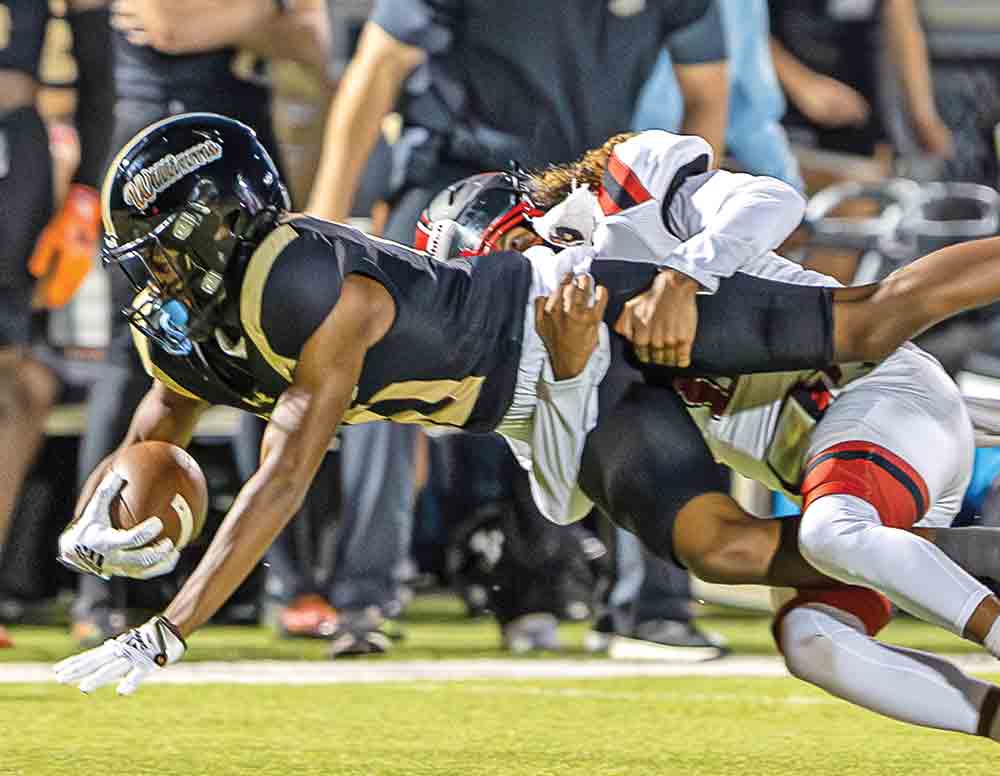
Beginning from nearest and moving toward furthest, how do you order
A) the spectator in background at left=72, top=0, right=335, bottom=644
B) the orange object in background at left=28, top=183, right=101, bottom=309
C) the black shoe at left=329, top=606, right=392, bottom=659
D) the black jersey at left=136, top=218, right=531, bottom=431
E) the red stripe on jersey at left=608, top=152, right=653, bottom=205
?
1. the black jersey at left=136, top=218, right=531, bottom=431
2. the red stripe on jersey at left=608, top=152, right=653, bottom=205
3. the black shoe at left=329, top=606, right=392, bottom=659
4. the spectator in background at left=72, top=0, right=335, bottom=644
5. the orange object in background at left=28, top=183, right=101, bottom=309

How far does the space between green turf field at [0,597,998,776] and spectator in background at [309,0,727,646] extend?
2.65ft

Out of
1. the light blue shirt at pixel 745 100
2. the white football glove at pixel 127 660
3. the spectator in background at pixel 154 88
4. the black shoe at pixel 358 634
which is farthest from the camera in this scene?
the light blue shirt at pixel 745 100

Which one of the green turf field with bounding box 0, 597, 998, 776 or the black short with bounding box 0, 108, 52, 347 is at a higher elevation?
the black short with bounding box 0, 108, 52, 347

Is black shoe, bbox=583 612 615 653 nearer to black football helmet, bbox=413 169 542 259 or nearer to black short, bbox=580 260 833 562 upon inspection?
black football helmet, bbox=413 169 542 259

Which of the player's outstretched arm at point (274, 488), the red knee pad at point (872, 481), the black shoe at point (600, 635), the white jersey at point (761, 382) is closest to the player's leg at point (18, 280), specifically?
the black shoe at point (600, 635)

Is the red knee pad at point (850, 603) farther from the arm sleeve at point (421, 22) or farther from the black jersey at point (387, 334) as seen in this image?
the arm sleeve at point (421, 22)

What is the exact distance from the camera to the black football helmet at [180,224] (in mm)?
3402

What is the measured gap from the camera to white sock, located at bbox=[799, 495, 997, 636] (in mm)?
3264

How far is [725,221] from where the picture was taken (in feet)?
11.5

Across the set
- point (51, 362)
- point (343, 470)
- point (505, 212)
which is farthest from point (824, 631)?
point (51, 362)

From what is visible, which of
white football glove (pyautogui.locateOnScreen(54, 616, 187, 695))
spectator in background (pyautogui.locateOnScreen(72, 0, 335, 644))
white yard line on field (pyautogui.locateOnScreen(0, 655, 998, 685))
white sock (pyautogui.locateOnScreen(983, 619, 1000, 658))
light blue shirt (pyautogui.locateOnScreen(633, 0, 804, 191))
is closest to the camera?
white football glove (pyautogui.locateOnScreen(54, 616, 187, 695))

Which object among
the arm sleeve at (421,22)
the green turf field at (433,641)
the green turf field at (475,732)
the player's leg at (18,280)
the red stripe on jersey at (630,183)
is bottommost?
the green turf field at (433,641)

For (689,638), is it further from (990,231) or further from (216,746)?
(990,231)

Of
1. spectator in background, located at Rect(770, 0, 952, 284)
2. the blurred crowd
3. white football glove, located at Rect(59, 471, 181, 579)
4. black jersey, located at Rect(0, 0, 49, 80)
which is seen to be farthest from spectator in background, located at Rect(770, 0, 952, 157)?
white football glove, located at Rect(59, 471, 181, 579)
